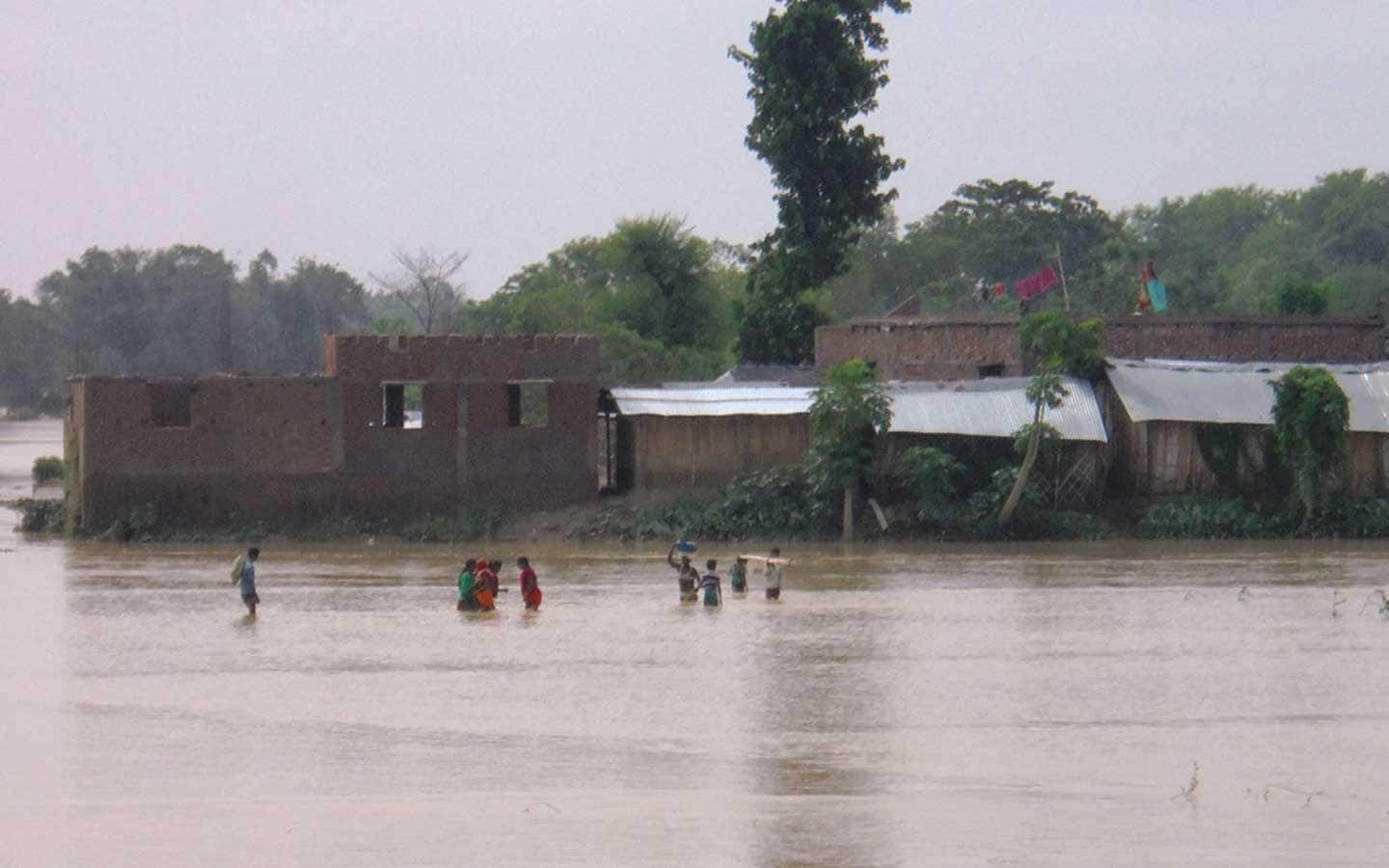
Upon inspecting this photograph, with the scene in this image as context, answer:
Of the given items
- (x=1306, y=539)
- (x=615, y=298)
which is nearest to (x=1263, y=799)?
(x=1306, y=539)

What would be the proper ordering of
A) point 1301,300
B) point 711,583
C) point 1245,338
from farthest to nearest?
point 1301,300, point 1245,338, point 711,583

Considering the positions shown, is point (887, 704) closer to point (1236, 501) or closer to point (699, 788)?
point (699, 788)

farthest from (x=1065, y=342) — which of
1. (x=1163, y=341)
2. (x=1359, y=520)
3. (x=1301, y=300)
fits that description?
(x=1301, y=300)

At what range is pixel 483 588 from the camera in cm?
2189

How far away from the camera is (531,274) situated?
6388cm

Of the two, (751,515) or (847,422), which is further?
(751,515)

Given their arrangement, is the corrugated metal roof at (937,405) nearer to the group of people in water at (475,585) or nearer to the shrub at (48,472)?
the group of people in water at (475,585)

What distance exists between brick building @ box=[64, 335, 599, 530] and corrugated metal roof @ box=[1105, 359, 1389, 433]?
27.3 ft

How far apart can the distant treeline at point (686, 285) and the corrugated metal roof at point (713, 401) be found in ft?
24.1

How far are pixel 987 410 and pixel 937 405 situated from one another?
76 cm

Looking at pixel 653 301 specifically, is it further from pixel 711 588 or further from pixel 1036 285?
pixel 711 588

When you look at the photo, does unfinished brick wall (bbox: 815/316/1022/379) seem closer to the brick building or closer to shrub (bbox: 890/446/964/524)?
shrub (bbox: 890/446/964/524)

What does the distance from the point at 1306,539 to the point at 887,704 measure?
16616 millimetres

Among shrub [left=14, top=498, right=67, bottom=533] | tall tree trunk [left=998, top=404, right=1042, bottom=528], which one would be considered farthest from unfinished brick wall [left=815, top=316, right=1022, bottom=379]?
shrub [left=14, top=498, right=67, bottom=533]
